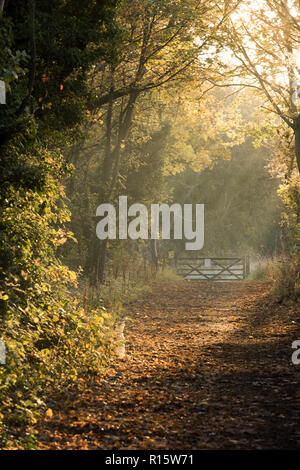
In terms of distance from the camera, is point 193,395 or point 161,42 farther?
point 161,42

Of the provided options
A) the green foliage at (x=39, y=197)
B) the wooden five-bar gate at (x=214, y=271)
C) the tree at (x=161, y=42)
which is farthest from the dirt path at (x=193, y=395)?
the wooden five-bar gate at (x=214, y=271)

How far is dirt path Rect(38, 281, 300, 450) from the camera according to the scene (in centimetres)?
504

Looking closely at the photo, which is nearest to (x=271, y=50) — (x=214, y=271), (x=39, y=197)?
(x=39, y=197)

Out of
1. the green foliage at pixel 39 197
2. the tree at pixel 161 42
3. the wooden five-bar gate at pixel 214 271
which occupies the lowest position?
the wooden five-bar gate at pixel 214 271

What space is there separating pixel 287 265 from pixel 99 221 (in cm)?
608

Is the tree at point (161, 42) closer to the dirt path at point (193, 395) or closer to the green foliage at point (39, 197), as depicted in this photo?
the green foliage at point (39, 197)

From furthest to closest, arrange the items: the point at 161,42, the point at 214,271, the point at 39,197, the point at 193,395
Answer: the point at 214,271
the point at 161,42
the point at 39,197
the point at 193,395

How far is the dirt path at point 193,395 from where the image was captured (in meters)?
5.04

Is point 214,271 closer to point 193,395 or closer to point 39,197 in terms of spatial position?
point 193,395

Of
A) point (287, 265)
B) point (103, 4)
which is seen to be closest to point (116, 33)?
point (103, 4)

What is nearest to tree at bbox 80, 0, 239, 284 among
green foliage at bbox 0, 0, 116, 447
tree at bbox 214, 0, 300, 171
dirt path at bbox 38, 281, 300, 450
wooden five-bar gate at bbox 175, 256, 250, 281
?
tree at bbox 214, 0, 300, 171

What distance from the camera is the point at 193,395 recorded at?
6.54 meters
